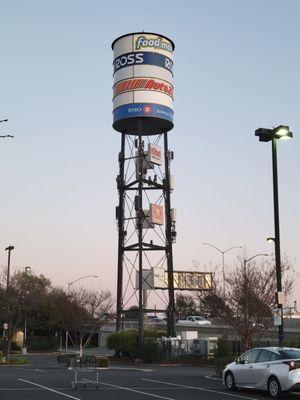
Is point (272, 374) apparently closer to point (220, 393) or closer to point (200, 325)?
point (220, 393)

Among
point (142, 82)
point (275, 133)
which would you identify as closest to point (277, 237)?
point (275, 133)

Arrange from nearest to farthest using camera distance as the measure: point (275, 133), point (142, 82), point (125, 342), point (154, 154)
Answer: point (275, 133) → point (125, 342) → point (154, 154) → point (142, 82)

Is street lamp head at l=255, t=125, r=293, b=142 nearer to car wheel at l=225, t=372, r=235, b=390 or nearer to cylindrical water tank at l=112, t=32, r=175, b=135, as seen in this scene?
car wheel at l=225, t=372, r=235, b=390

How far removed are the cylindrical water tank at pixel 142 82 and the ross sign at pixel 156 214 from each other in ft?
19.7

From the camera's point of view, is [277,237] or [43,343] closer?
[277,237]

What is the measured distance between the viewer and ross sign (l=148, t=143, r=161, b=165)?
1935 inches

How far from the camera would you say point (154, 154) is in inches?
1950

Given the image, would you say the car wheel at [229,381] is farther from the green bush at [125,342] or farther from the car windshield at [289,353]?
the green bush at [125,342]

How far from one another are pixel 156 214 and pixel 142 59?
485 inches

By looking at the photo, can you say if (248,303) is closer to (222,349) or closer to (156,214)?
(222,349)

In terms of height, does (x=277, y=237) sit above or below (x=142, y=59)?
below

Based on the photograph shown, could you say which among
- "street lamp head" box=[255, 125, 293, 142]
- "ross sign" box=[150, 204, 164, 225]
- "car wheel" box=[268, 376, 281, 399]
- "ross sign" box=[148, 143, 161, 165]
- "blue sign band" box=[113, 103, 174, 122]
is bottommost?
"car wheel" box=[268, 376, 281, 399]

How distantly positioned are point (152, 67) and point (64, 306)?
3647 cm

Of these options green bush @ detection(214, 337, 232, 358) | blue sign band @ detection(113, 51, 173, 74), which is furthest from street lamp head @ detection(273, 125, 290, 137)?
blue sign band @ detection(113, 51, 173, 74)
